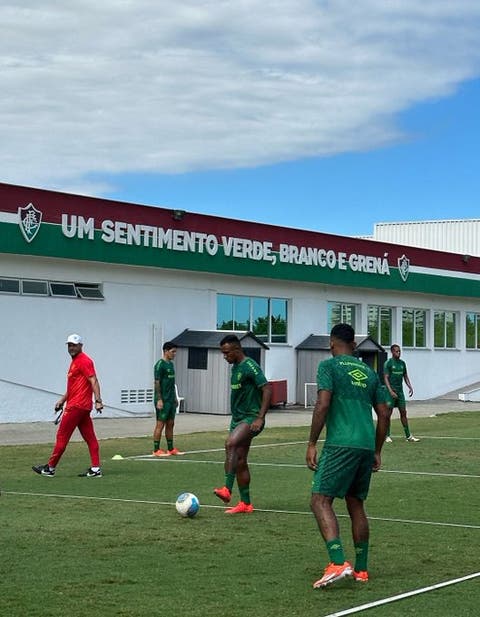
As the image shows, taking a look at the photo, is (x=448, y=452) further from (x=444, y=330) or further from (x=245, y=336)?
(x=444, y=330)

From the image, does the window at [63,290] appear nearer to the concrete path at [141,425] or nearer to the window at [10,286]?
the window at [10,286]

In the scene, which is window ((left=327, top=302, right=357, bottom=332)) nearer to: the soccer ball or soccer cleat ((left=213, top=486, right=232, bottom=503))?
soccer cleat ((left=213, top=486, right=232, bottom=503))

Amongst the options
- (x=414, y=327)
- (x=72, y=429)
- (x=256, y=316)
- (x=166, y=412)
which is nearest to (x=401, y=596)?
(x=72, y=429)

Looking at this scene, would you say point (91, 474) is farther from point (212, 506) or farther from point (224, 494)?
point (224, 494)

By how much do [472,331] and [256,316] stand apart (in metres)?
17.6

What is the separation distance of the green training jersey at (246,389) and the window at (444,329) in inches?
1536

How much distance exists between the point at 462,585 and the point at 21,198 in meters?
24.0

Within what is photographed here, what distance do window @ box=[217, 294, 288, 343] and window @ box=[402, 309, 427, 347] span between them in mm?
8808

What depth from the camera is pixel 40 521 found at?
12.6 m

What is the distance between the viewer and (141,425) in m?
31.5

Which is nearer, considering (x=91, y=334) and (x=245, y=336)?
(x=91, y=334)

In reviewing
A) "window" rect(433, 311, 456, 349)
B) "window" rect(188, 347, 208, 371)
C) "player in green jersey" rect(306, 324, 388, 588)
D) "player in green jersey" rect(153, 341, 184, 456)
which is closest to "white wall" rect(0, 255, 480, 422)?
"window" rect(188, 347, 208, 371)

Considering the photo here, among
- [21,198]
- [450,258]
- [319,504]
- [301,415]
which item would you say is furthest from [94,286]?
[319,504]

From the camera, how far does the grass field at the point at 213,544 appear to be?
851 centimetres
